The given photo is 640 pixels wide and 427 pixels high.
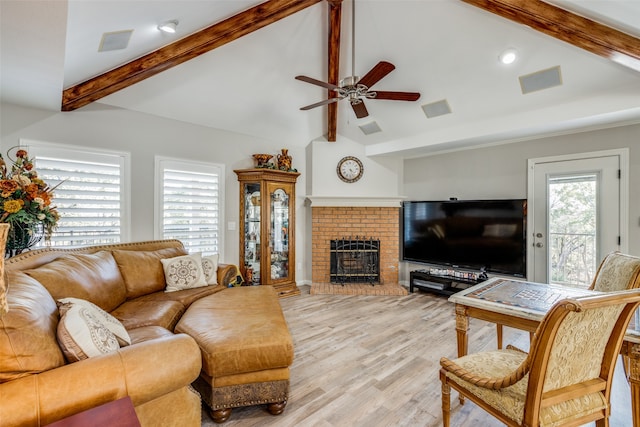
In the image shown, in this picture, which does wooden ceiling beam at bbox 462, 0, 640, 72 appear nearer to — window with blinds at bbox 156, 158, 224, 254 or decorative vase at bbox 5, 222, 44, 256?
window with blinds at bbox 156, 158, 224, 254

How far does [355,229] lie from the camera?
507 cm

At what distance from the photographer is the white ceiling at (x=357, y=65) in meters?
2.14

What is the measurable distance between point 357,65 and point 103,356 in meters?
3.69

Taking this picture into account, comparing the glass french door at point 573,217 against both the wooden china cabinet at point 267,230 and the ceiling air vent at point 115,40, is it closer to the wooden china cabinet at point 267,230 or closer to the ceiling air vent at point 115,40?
the wooden china cabinet at point 267,230

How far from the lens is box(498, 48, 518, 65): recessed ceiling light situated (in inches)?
112

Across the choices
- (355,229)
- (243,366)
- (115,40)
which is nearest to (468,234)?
(355,229)

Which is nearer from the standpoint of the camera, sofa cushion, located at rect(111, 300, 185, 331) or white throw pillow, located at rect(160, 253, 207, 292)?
sofa cushion, located at rect(111, 300, 185, 331)

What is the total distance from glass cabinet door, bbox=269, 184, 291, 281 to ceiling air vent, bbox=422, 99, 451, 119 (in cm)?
237

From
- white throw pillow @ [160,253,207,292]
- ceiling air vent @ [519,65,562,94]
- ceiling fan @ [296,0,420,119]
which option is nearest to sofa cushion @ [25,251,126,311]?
white throw pillow @ [160,253,207,292]

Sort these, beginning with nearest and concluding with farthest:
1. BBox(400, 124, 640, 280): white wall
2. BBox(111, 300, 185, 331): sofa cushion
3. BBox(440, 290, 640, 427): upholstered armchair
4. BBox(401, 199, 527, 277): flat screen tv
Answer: BBox(440, 290, 640, 427): upholstered armchair, BBox(111, 300, 185, 331): sofa cushion, BBox(400, 124, 640, 280): white wall, BBox(401, 199, 527, 277): flat screen tv

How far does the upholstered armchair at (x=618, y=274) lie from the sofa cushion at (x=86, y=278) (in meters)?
3.03

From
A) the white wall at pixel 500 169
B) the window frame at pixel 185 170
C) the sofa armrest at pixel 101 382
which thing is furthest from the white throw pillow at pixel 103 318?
the white wall at pixel 500 169

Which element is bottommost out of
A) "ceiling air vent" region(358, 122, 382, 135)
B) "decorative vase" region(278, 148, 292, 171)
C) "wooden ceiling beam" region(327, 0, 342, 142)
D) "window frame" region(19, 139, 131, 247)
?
"window frame" region(19, 139, 131, 247)

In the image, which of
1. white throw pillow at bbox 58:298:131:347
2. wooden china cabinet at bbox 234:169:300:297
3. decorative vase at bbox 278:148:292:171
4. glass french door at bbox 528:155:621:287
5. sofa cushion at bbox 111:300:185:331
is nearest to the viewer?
white throw pillow at bbox 58:298:131:347
